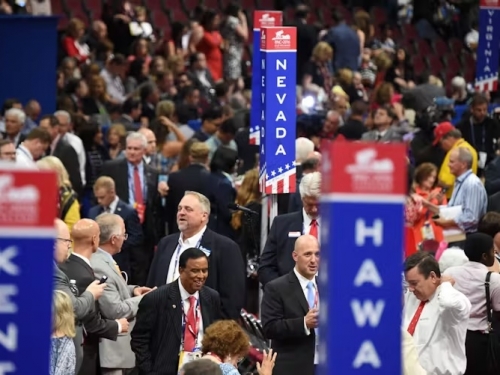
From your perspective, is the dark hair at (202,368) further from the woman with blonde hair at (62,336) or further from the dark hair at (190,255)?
the dark hair at (190,255)

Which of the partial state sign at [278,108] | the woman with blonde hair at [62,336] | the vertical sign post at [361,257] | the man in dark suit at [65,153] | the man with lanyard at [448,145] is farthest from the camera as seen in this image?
the man in dark suit at [65,153]

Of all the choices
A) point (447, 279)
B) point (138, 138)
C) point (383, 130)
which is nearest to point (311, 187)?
point (447, 279)

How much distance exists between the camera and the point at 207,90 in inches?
704

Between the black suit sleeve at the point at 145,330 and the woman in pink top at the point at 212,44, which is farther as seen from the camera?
the woman in pink top at the point at 212,44

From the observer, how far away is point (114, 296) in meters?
8.47

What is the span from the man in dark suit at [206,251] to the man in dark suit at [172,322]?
0.71 meters

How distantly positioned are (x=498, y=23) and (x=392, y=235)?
1026 cm

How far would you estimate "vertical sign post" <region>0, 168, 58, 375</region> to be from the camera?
464 cm

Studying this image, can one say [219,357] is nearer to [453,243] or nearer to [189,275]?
[189,275]

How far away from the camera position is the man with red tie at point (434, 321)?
7840 mm

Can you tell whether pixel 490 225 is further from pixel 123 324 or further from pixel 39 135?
pixel 39 135

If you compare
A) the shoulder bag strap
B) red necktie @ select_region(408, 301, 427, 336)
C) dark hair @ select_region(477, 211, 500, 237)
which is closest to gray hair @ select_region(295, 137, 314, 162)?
dark hair @ select_region(477, 211, 500, 237)

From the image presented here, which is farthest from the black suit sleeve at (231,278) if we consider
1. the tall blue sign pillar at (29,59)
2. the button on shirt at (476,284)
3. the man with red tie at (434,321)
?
the tall blue sign pillar at (29,59)

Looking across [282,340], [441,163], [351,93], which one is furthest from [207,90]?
[282,340]
